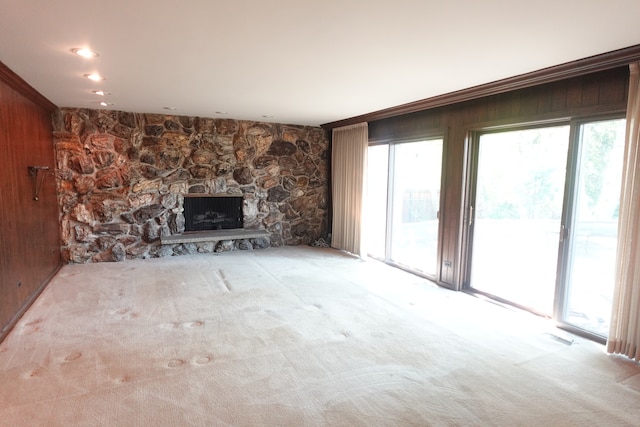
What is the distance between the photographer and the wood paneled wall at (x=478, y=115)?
2.87 meters

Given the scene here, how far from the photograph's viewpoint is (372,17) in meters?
2.05

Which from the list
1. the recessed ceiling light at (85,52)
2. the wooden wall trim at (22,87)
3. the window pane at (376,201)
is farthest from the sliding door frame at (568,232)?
the wooden wall trim at (22,87)

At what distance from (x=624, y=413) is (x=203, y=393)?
2486 millimetres

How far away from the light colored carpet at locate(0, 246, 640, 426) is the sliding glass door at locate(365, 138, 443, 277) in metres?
→ 0.99

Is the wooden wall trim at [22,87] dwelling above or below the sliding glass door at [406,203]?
above

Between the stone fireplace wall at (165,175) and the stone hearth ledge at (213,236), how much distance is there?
6.6 inches

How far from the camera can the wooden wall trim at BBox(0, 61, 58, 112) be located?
306cm

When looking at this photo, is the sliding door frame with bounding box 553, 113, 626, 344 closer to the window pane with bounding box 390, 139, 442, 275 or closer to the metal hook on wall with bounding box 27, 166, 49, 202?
the window pane with bounding box 390, 139, 442, 275

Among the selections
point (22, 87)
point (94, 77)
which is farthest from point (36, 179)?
point (94, 77)

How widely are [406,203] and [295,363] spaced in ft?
10.8

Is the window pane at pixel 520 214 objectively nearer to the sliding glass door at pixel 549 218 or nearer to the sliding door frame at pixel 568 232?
the sliding glass door at pixel 549 218

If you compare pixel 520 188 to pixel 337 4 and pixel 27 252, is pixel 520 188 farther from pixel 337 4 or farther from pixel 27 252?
pixel 27 252

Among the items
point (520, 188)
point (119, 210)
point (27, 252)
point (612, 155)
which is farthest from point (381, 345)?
point (119, 210)

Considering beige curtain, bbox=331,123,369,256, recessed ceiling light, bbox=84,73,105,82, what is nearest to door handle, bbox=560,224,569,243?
beige curtain, bbox=331,123,369,256
